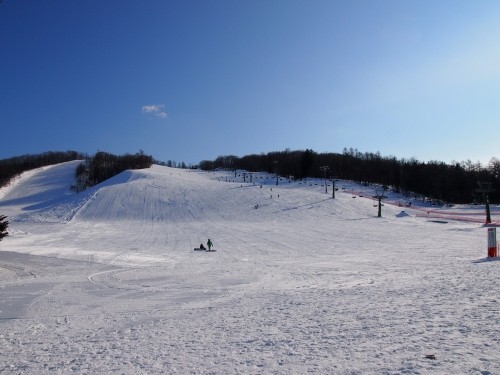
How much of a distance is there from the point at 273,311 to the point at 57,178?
452ft

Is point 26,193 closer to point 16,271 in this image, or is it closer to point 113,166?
point 113,166

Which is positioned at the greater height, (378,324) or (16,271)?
(378,324)

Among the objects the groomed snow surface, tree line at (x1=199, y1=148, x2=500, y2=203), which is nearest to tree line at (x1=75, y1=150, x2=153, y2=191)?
tree line at (x1=199, y1=148, x2=500, y2=203)

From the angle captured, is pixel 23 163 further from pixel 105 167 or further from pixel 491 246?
pixel 491 246

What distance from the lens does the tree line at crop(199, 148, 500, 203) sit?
4082 inches

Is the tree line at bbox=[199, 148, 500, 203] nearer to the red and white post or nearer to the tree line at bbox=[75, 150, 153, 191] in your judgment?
the tree line at bbox=[75, 150, 153, 191]

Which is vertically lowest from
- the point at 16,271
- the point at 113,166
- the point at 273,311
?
the point at 16,271

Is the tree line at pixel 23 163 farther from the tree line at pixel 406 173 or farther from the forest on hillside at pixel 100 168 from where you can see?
the tree line at pixel 406 173

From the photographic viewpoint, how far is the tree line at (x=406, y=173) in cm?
10369

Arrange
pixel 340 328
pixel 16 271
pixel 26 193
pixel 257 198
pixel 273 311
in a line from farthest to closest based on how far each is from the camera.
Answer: pixel 26 193
pixel 257 198
pixel 16 271
pixel 273 311
pixel 340 328

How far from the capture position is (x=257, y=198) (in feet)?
228

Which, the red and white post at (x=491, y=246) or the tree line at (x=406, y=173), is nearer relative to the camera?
the red and white post at (x=491, y=246)

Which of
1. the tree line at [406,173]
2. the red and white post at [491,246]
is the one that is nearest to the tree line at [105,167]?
the tree line at [406,173]

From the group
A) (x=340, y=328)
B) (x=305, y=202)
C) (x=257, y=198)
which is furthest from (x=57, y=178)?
(x=340, y=328)
